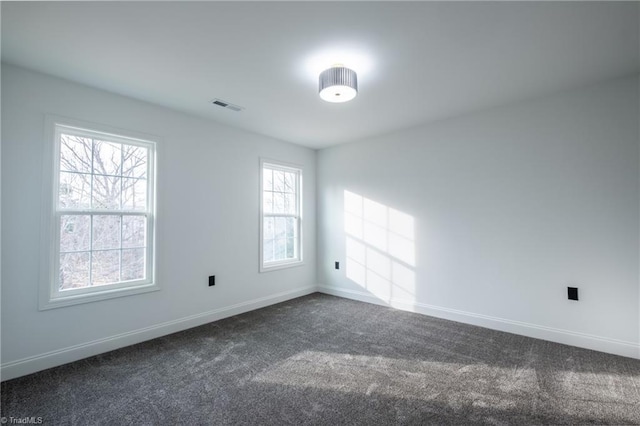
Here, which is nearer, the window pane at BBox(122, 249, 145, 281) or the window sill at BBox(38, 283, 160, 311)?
the window sill at BBox(38, 283, 160, 311)

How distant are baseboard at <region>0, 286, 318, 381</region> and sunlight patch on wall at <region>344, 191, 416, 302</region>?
60.7 inches

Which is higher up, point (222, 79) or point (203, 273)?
point (222, 79)

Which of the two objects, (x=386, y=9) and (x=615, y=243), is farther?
Result: (x=615, y=243)

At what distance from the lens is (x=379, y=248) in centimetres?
450

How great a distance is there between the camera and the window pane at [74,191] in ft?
9.11

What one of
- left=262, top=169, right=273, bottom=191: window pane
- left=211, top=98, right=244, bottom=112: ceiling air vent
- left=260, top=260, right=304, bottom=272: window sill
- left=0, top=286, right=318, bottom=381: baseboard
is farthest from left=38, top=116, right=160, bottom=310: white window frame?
left=262, top=169, right=273, bottom=191: window pane

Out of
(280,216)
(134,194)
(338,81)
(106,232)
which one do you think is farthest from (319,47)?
(280,216)

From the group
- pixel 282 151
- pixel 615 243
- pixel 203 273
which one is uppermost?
pixel 282 151

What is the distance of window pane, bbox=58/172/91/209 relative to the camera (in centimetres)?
278

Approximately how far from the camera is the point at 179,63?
99.2 inches

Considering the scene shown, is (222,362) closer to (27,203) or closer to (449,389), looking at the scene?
(449,389)

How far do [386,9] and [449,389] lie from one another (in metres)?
2.67

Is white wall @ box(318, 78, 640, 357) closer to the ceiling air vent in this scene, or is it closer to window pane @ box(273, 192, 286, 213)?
window pane @ box(273, 192, 286, 213)

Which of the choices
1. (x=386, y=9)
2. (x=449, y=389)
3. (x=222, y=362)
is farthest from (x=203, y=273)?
(x=386, y=9)
